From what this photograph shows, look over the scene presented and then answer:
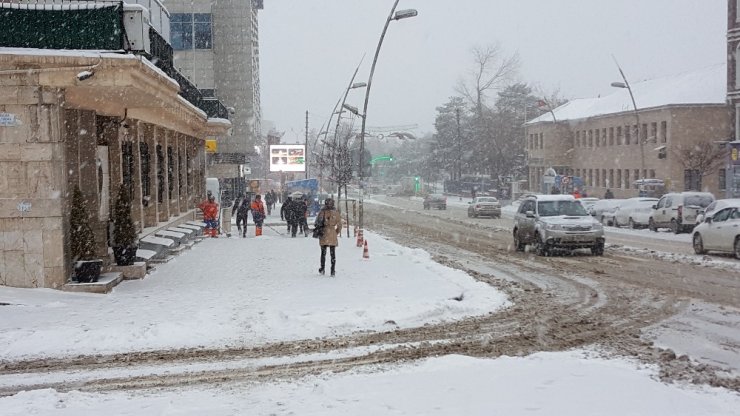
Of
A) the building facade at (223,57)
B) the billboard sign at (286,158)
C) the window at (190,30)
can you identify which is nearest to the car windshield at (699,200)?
the building facade at (223,57)

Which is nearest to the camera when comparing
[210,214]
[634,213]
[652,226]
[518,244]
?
[518,244]

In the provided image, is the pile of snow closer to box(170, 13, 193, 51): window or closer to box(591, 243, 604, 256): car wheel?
box(591, 243, 604, 256): car wheel

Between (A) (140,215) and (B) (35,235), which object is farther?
(A) (140,215)

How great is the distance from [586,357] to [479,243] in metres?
19.0

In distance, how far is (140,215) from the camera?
19.8 m

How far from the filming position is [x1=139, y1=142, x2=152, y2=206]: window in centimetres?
2070

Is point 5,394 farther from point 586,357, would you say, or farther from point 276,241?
point 276,241

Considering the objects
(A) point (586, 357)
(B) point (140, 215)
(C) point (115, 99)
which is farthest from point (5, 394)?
(B) point (140, 215)

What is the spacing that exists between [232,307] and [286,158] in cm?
4566

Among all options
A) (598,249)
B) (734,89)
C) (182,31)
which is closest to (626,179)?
(734,89)

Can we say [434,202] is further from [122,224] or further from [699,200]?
[122,224]

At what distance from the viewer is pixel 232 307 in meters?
12.1

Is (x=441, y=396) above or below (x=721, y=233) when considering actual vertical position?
below

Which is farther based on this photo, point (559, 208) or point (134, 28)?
point (559, 208)
